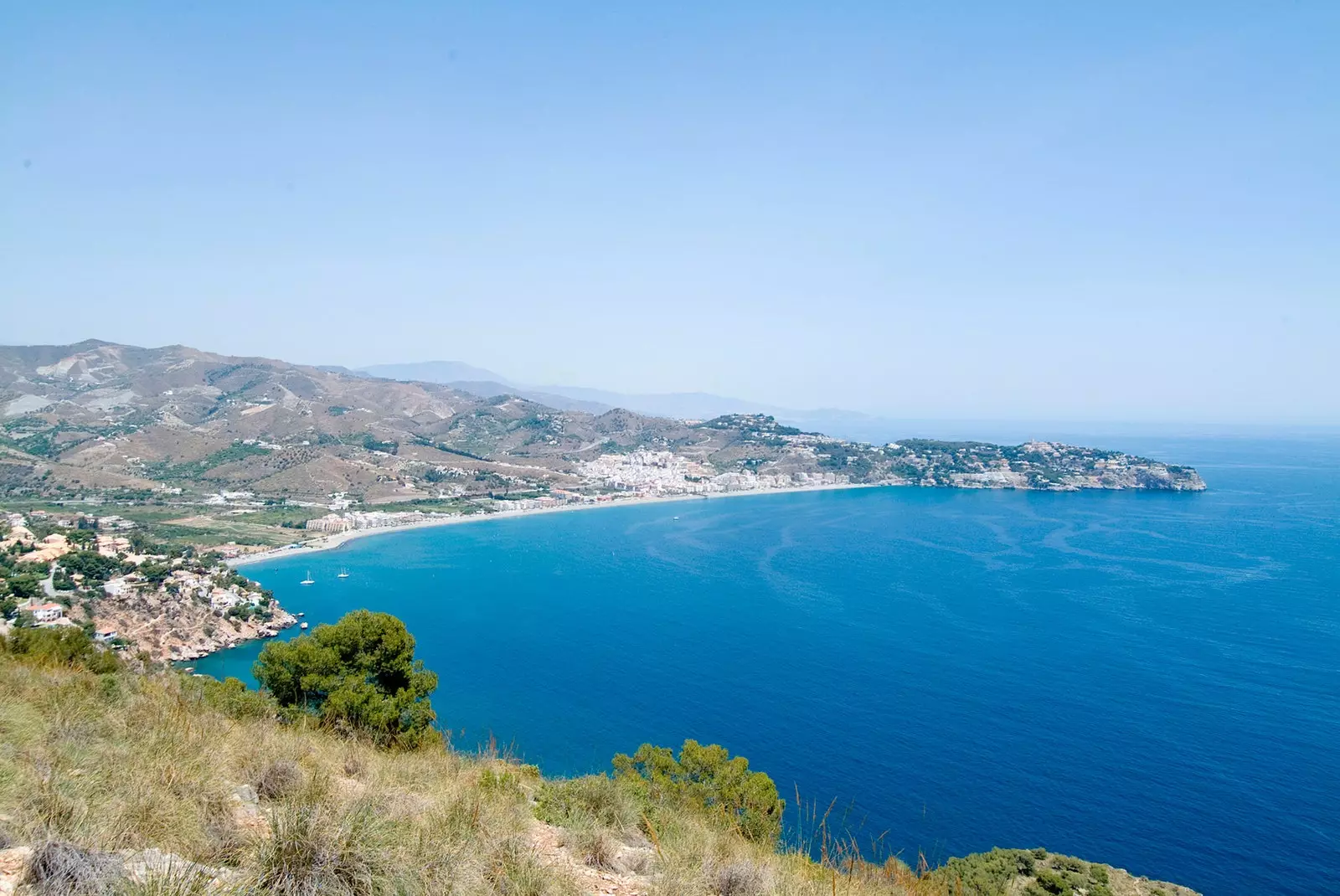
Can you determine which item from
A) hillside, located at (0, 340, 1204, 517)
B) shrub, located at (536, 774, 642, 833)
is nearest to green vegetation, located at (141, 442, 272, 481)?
hillside, located at (0, 340, 1204, 517)

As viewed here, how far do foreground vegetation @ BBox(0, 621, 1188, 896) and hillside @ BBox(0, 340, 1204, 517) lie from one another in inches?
2670

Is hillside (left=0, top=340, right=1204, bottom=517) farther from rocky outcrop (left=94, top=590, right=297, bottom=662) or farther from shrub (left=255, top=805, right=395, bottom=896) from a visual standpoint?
shrub (left=255, top=805, right=395, bottom=896)

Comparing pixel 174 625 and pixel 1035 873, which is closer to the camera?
pixel 1035 873

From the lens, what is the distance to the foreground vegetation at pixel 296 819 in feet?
7.80

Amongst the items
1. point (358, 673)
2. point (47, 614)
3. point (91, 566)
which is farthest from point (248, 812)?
point (91, 566)

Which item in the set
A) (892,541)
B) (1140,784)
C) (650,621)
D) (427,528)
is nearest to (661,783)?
(1140,784)

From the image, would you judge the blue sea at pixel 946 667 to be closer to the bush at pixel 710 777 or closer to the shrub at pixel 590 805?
the shrub at pixel 590 805

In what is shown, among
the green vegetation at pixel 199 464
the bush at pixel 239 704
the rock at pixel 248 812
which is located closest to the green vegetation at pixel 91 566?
the bush at pixel 239 704

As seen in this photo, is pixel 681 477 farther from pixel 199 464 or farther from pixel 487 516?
pixel 199 464

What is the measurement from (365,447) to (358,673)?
271ft

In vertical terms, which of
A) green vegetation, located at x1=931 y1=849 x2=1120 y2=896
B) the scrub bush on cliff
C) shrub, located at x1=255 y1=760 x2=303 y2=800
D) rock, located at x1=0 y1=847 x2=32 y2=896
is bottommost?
green vegetation, located at x1=931 y1=849 x2=1120 y2=896

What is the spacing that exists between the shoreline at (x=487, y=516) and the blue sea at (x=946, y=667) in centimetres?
179

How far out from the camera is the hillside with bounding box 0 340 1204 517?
69875mm

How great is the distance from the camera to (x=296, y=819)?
8.04ft
